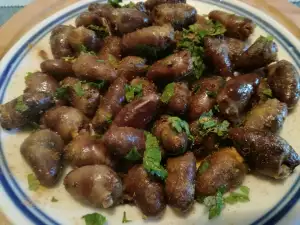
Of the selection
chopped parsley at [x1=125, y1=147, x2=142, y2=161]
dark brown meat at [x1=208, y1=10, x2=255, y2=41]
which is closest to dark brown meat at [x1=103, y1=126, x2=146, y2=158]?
chopped parsley at [x1=125, y1=147, x2=142, y2=161]

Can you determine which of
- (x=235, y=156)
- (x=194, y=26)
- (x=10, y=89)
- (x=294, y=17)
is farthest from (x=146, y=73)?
(x=294, y=17)

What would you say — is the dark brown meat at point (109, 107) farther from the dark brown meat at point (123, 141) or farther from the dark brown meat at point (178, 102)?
the dark brown meat at point (178, 102)

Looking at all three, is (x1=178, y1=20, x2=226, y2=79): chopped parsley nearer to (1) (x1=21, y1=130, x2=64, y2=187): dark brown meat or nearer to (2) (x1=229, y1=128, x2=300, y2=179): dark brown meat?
(2) (x1=229, y1=128, x2=300, y2=179): dark brown meat

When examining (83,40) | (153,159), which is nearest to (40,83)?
(83,40)

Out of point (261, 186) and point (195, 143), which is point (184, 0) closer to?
point (195, 143)

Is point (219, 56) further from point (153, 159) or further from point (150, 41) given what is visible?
point (153, 159)

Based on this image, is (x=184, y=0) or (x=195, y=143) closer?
(x=195, y=143)
